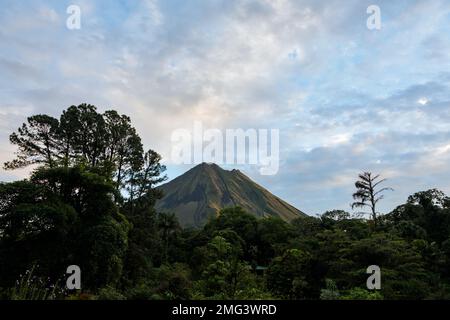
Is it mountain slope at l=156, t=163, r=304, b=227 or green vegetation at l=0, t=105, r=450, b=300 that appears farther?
mountain slope at l=156, t=163, r=304, b=227

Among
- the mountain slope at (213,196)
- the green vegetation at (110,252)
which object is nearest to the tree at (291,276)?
the green vegetation at (110,252)

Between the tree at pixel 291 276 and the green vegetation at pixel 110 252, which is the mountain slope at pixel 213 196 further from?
the tree at pixel 291 276

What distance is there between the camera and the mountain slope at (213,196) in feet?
499

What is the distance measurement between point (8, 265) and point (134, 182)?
16992mm

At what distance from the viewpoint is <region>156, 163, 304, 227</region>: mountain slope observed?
152000 mm

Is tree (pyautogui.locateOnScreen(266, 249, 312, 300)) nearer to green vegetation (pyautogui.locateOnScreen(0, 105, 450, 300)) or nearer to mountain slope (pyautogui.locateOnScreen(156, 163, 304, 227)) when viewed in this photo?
green vegetation (pyautogui.locateOnScreen(0, 105, 450, 300))

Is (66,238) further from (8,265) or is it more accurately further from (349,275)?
(349,275)

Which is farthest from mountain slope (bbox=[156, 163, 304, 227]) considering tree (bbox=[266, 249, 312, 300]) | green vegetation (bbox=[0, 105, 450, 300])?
tree (bbox=[266, 249, 312, 300])

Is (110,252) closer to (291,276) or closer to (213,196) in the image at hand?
(291,276)

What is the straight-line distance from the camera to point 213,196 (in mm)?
165750

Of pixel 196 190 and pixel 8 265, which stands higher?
pixel 196 190
